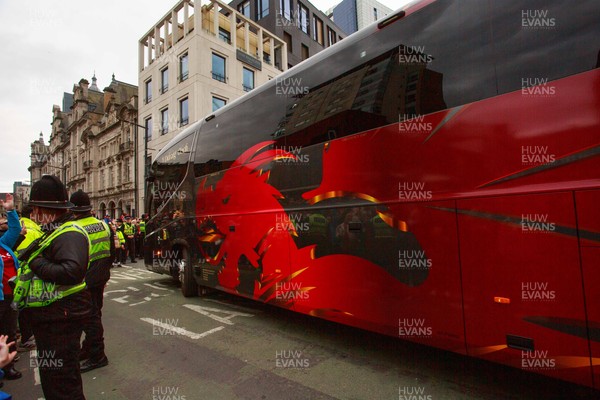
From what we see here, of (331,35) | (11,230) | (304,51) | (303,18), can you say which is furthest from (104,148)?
(11,230)

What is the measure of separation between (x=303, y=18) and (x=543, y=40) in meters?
35.5

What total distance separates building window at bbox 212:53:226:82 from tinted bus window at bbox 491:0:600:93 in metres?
24.6

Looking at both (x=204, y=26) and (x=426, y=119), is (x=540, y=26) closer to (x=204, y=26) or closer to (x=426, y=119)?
(x=426, y=119)

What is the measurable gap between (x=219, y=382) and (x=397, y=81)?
356 cm

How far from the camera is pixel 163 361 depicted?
3.88m

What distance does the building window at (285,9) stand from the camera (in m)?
31.4

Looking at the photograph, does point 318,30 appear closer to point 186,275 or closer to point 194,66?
point 194,66

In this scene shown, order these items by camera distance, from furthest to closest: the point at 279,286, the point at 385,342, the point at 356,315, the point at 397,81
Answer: the point at 279,286 < the point at 385,342 < the point at 356,315 < the point at 397,81

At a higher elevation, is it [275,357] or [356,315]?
[356,315]

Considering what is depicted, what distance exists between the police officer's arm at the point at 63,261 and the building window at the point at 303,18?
35.7m

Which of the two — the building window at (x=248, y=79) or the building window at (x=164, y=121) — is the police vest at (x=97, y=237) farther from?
the building window at (x=248, y=79)

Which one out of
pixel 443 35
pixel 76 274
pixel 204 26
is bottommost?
pixel 76 274

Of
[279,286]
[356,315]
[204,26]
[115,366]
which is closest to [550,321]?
[356,315]

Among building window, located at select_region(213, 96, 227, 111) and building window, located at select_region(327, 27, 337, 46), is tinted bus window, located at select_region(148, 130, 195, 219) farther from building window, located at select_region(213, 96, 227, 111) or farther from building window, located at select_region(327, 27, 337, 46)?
building window, located at select_region(327, 27, 337, 46)
